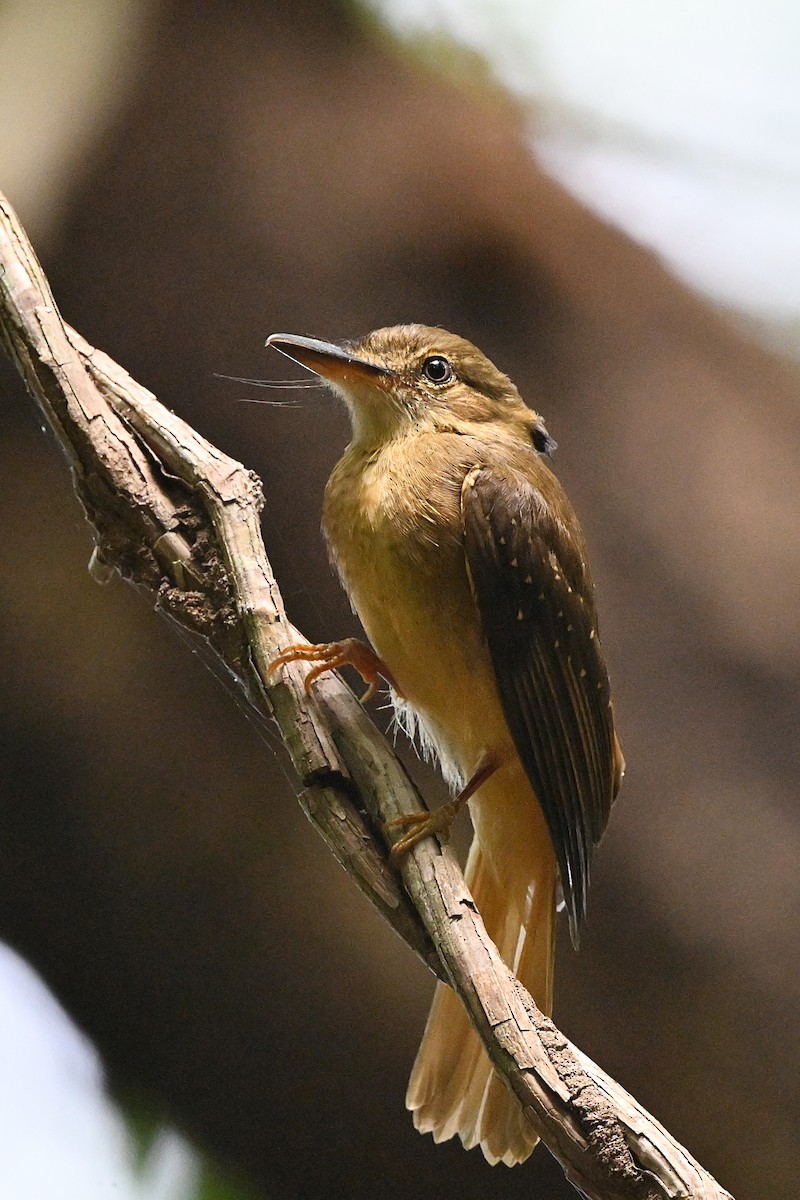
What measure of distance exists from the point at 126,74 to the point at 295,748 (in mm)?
1274

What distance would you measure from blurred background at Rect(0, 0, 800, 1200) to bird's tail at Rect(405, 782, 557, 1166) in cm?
13

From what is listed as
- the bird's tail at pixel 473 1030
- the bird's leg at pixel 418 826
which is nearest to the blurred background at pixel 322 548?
the bird's tail at pixel 473 1030

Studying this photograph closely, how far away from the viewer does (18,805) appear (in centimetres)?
173

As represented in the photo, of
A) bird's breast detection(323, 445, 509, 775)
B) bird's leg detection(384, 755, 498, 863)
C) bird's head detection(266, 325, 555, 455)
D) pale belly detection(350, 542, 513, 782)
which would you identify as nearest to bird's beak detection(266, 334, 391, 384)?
bird's head detection(266, 325, 555, 455)

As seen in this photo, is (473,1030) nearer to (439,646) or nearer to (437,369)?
(439,646)

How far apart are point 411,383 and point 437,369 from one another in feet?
0.18

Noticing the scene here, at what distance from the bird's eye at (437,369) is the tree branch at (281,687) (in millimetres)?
376

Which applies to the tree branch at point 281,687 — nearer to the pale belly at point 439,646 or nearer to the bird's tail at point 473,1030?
the pale belly at point 439,646

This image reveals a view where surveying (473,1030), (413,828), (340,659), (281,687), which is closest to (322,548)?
(340,659)

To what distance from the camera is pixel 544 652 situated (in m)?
1.54

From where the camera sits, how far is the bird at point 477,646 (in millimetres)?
1504

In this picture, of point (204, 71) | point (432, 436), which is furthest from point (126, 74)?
point (432, 436)

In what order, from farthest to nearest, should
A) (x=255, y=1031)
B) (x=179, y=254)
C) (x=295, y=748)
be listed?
(x=179, y=254) < (x=255, y=1031) < (x=295, y=748)

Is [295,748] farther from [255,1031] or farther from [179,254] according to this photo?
[179,254]
